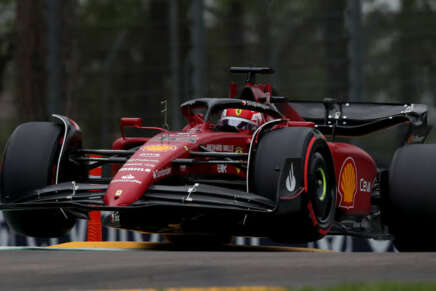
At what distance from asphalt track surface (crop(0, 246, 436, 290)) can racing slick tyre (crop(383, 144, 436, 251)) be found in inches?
72.9

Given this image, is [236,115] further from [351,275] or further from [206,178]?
[351,275]

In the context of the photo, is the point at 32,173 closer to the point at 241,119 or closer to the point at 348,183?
the point at 241,119

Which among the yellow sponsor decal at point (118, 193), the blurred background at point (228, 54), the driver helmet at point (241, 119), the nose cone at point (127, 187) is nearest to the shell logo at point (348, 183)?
the driver helmet at point (241, 119)

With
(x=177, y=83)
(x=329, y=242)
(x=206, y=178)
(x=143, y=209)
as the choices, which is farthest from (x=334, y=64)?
(x=143, y=209)

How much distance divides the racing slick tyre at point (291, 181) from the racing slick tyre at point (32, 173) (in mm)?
1635

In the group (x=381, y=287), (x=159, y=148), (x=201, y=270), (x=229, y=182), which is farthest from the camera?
(x=229, y=182)

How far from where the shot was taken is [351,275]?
5.23 m

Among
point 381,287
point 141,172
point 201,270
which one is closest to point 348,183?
point 141,172

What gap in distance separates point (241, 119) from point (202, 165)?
714mm

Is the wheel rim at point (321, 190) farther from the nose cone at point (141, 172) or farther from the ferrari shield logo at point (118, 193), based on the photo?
the ferrari shield logo at point (118, 193)

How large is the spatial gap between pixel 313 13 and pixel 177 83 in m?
1.94

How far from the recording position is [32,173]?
7906 mm

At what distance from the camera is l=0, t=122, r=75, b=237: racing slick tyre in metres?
7.89

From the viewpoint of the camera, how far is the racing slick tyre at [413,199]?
807 centimetres
